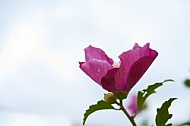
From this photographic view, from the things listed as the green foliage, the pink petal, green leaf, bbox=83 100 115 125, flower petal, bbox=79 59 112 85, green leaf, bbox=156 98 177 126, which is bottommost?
green leaf, bbox=156 98 177 126

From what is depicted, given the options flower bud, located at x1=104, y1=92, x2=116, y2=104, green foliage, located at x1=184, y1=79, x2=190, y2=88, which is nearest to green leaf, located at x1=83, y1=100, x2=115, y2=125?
flower bud, located at x1=104, y1=92, x2=116, y2=104

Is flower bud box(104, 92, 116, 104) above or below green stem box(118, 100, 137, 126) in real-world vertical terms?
above

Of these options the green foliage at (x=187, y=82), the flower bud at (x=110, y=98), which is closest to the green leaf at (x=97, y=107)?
the flower bud at (x=110, y=98)

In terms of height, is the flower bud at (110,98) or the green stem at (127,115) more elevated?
the flower bud at (110,98)

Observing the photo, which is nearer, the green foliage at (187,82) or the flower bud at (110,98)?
the flower bud at (110,98)

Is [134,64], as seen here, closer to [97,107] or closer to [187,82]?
[97,107]

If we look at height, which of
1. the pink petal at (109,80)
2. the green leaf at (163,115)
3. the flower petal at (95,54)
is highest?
the flower petal at (95,54)

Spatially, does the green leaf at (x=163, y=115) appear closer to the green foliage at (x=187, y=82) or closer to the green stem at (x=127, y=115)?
the green stem at (x=127, y=115)

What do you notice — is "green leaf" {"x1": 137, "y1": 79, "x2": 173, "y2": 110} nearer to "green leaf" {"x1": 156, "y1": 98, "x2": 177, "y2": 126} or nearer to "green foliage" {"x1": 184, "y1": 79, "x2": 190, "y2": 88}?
"green leaf" {"x1": 156, "y1": 98, "x2": 177, "y2": 126}

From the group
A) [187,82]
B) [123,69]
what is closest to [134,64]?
[123,69]
